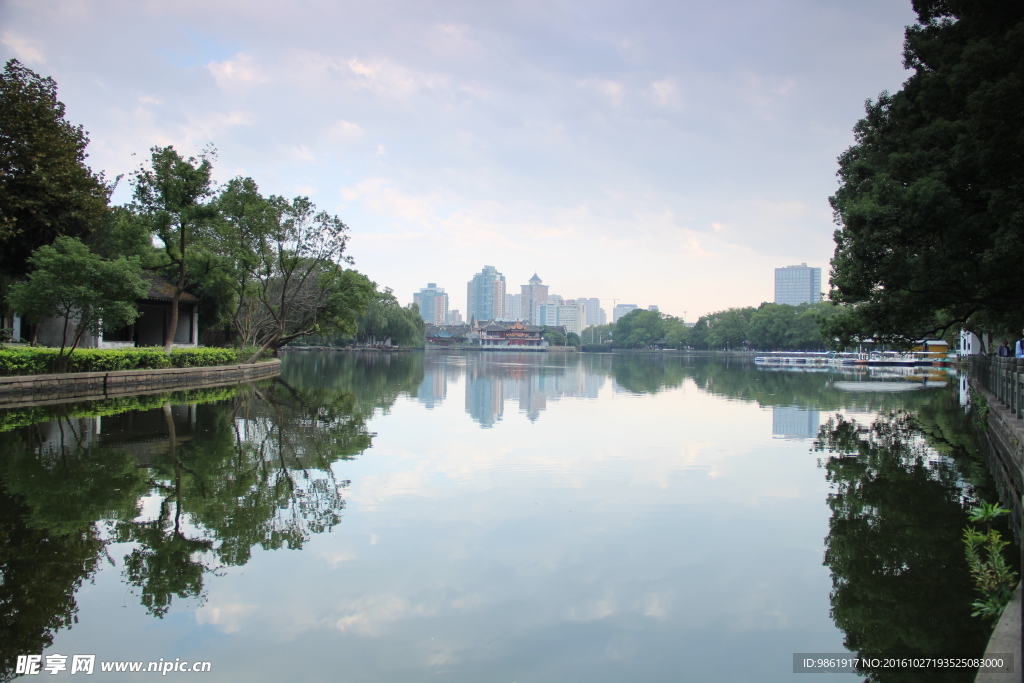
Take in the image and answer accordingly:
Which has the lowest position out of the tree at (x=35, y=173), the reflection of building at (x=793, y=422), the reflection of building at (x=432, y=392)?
the reflection of building at (x=793, y=422)

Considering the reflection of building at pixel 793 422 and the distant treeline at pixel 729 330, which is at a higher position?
the distant treeline at pixel 729 330

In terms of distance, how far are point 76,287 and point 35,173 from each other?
13.6 ft

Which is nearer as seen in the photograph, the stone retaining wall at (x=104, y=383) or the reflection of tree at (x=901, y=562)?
the reflection of tree at (x=901, y=562)

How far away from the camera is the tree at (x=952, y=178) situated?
863cm

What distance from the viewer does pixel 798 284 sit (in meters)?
195

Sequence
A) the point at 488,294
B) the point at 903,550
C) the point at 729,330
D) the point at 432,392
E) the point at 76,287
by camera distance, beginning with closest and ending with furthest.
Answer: the point at 903,550
the point at 76,287
the point at 432,392
the point at 729,330
the point at 488,294

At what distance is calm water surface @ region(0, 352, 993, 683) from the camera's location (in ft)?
12.3

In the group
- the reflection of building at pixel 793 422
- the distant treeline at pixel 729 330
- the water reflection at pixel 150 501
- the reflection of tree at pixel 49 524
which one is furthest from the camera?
the distant treeline at pixel 729 330

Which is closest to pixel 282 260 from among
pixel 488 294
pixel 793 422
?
pixel 793 422

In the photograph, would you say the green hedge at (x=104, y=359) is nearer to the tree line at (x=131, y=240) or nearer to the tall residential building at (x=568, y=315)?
the tree line at (x=131, y=240)

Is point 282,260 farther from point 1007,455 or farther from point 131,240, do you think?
point 1007,455

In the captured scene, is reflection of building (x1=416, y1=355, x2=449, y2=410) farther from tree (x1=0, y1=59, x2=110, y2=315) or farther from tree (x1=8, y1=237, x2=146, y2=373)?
tree (x1=0, y1=59, x2=110, y2=315)

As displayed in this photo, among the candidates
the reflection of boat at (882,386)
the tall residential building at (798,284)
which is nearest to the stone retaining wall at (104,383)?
the reflection of boat at (882,386)

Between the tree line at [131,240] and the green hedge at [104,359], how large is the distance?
0.55 m
